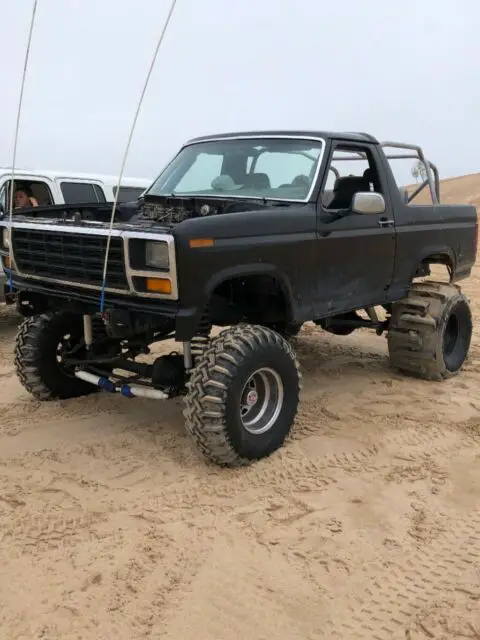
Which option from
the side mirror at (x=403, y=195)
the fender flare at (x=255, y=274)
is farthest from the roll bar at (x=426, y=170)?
the fender flare at (x=255, y=274)

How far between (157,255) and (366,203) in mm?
1650

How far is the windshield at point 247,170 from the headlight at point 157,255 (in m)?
1.27

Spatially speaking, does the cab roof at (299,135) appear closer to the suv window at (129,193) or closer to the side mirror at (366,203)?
the side mirror at (366,203)

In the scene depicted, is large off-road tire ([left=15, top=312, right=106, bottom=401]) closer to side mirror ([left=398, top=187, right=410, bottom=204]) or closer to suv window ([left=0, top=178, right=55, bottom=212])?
side mirror ([left=398, top=187, right=410, bottom=204])

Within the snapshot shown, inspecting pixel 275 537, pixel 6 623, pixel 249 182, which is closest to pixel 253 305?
pixel 249 182

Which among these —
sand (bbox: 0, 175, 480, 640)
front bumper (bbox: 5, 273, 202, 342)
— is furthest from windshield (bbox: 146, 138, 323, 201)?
sand (bbox: 0, 175, 480, 640)

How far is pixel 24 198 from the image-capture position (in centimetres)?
800

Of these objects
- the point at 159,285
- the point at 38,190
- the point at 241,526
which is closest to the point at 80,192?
the point at 38,190

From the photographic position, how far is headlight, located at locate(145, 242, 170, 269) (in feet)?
12.0

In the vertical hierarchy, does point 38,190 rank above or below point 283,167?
below

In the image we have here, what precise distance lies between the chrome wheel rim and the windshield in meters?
1.30

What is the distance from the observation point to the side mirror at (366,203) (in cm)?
455

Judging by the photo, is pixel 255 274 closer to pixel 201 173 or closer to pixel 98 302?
pixel 98 302

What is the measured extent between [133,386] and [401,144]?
11.0ft
